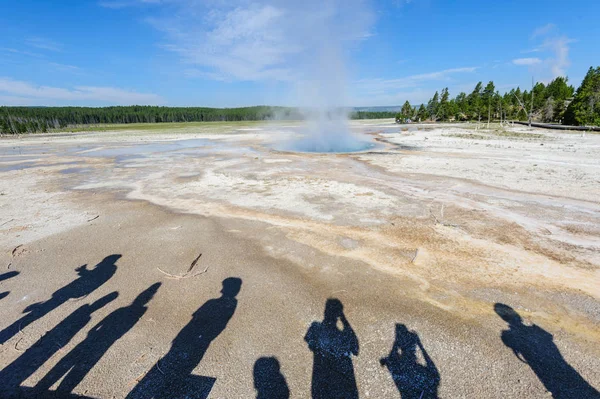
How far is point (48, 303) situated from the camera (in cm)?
509

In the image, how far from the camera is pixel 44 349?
4.04 metres

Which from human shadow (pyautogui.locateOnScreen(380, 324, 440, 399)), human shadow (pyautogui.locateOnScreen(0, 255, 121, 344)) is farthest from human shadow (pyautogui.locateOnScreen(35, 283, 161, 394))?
human shadow (pyautogui.locateOnScreen(380, 324, 440, 399))

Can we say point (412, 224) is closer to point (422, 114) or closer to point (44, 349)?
point (44, 349)

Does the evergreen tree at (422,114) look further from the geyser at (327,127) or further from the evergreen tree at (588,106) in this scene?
the geyser at (327,127)

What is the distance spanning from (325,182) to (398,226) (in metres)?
6.03

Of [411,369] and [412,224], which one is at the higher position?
[412,224]

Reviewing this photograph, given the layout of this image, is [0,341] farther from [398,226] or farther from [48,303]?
[398,226]

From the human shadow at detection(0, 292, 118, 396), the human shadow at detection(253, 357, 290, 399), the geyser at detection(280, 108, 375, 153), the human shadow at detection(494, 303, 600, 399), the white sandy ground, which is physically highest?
the geyser at detection(280, 108, 375, 153)

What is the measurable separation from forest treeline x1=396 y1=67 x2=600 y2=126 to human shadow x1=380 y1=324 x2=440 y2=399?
188 feet

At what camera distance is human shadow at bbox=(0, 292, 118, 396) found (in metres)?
3.57

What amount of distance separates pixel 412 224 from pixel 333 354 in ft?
17.9

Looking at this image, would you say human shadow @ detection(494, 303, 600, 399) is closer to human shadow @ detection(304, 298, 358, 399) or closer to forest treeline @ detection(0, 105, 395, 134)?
human shadow @ detection(304, 298, 358, 399)

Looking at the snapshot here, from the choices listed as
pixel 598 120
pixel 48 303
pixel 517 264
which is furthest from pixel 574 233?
pixel 598 120

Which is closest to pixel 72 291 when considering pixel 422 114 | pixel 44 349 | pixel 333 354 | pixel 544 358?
pixel 44 349
